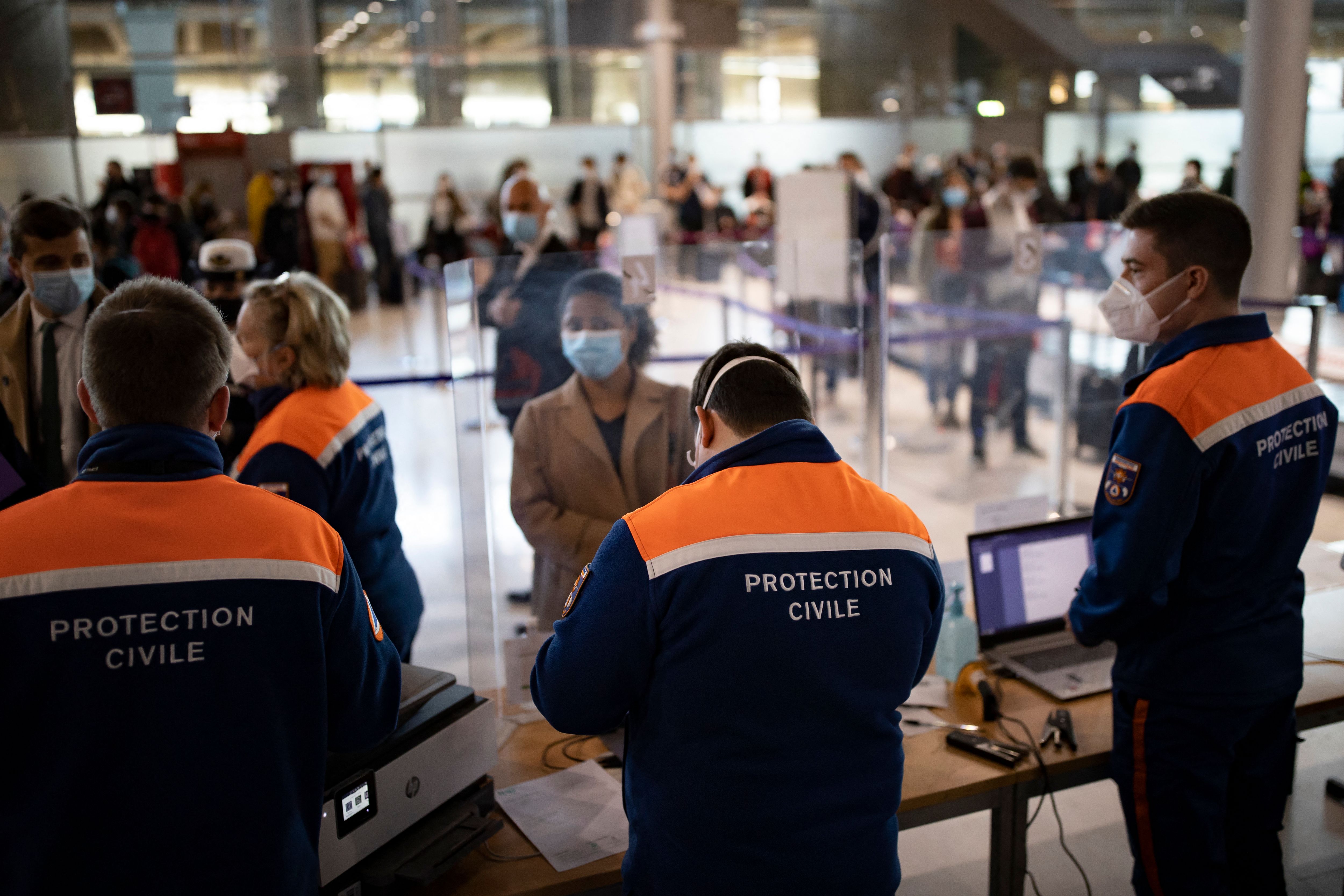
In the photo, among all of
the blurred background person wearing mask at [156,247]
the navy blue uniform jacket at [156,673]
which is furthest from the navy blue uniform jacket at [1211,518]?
the blurred background person wearing mask at [156,247]

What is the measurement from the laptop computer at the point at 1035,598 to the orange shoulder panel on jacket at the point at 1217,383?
2.11 feet

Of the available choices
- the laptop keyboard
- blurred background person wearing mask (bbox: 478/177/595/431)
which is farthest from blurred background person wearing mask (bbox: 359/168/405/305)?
the laptop keyboard

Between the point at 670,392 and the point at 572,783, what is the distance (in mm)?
979

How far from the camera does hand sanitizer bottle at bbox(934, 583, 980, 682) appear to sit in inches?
97.1

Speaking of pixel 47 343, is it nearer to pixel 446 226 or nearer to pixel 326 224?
pixel 446 226

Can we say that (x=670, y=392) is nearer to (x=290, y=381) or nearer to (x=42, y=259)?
(x=290, y=381)

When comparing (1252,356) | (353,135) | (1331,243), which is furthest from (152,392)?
(353,135)

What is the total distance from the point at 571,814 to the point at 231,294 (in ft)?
7.18

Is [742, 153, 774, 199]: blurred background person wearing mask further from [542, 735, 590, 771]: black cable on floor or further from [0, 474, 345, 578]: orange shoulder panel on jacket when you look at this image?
[0, 474, 345, 578]: orange shoulder panel on jacket

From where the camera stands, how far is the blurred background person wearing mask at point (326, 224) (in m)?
11.6

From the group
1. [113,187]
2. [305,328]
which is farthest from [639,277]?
[113,187]

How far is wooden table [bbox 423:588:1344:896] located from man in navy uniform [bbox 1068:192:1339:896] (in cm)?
18

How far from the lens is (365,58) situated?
1591 centimetres

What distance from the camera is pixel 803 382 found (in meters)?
2.13
